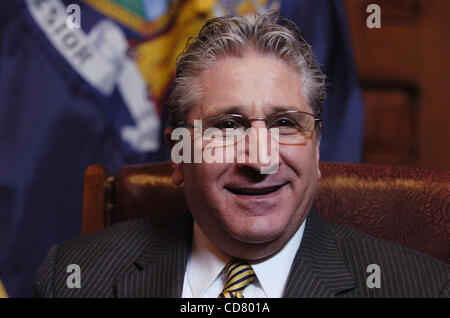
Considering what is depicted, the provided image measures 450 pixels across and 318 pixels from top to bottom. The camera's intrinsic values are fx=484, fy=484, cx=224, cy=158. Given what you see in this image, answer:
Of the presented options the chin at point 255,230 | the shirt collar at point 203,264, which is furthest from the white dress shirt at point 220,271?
the chin at point 255,230

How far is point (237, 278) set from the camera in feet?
3.89

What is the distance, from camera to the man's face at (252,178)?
3.67ft

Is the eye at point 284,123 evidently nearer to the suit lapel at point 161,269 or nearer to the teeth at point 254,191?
the teeth at point 254,191

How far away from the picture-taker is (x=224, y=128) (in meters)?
1.17

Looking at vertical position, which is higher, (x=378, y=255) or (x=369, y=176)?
(x=369, y=176)

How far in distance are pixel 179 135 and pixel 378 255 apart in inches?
23.3

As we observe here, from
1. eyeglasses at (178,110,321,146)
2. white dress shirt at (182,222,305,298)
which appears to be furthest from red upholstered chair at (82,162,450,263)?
eyeglasses at (178,110,321,146)

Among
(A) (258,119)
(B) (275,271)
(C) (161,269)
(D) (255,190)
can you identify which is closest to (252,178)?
(D) (255,190)

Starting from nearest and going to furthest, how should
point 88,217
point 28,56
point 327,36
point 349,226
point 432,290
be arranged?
1. point 432,290
2. point 349,226
3. point 88,217
4. point 28,56
5. point 327,36

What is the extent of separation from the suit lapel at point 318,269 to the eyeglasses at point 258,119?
0.28 m

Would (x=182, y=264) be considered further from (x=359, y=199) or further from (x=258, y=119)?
(x=359, y=199)

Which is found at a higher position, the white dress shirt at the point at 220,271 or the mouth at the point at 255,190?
the mouth at the point at 255,190
